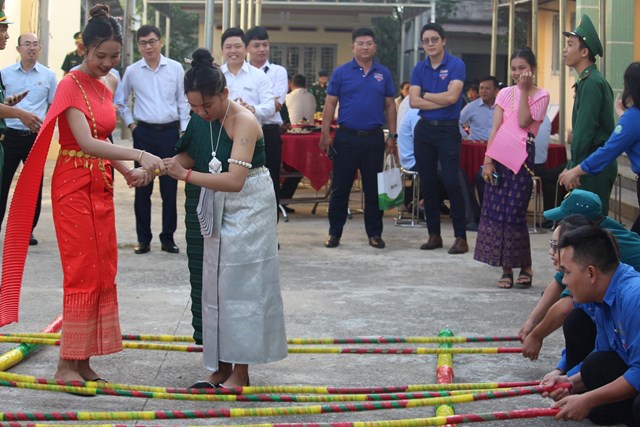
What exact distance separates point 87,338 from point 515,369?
2.24 metres

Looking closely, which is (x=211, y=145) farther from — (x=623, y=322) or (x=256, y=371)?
(x=623, y=322)

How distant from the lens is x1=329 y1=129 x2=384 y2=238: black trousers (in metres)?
10.2

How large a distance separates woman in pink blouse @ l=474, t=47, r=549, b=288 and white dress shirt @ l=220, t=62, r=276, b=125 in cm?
217

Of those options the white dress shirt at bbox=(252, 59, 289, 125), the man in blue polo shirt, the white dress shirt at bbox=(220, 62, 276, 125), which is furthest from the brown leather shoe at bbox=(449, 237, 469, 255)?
the man in blue polo shirt

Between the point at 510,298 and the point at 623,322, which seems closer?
the point at 623,322

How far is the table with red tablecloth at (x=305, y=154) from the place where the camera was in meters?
12.2

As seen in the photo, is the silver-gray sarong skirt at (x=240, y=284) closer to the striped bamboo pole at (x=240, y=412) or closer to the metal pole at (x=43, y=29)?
the striped bamboo pole at (x=240, y=412)

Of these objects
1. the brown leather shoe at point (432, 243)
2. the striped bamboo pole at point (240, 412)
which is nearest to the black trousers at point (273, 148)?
the brown leather shoe at point (432, 243)

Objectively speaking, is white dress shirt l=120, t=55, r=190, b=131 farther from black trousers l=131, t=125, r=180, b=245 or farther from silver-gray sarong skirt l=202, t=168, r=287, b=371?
silver-gray sarong skirt l=202, t=168, r=287, b=371

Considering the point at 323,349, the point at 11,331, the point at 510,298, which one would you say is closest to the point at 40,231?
the point at 11,331

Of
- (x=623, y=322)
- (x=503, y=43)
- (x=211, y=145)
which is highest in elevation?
(x=503, y=43)

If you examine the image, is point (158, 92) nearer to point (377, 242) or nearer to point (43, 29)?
point (377, 242)

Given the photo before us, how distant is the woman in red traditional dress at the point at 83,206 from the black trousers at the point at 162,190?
373 centimetres

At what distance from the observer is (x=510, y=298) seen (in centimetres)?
795
